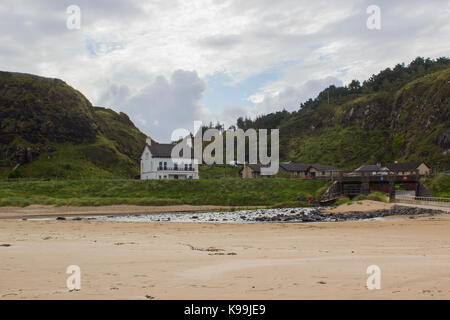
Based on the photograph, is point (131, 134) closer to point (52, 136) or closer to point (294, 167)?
point (52, 136)

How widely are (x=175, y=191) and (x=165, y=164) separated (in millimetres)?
26003

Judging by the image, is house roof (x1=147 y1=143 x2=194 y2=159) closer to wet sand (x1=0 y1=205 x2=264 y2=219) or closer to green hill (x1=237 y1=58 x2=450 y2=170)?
wet sand (x1=0 y1=205 x2=264 y2=219)

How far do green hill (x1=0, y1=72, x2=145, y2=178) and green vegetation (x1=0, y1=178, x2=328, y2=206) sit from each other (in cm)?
4238

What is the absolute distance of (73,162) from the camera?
114m

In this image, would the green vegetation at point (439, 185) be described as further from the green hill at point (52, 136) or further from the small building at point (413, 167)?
the green hill at point (52, 136)

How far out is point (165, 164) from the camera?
86.6 metres

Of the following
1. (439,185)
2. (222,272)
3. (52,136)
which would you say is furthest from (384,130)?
(222,272)

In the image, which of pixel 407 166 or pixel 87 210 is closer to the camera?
pixel 87 210

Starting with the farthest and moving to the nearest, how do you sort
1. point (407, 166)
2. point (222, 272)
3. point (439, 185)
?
point (407, 166), point (439, 185), point (222, 272)

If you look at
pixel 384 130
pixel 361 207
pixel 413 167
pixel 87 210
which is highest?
pixel 384 130

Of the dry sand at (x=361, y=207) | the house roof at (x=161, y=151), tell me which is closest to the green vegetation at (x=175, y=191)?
the dry sand at (x=361, y=207)

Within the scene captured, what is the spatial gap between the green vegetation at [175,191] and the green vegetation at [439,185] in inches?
703

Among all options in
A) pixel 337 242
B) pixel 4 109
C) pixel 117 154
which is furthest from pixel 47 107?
pixel 337 242

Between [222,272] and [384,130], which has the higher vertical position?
[384,130]
